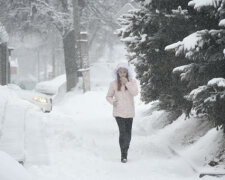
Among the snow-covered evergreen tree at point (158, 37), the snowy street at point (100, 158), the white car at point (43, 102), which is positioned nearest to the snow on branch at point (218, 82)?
the snowy street at point (100, 158)

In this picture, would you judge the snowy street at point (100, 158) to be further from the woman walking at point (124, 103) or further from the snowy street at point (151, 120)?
the woman walking at point (124, 103)

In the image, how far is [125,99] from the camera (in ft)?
27.1

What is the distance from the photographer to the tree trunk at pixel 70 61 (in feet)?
71.5

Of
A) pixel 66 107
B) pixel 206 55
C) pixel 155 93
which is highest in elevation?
pixel 206 55

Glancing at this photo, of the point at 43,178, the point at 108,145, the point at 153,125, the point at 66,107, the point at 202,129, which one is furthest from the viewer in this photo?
the point at 66,107

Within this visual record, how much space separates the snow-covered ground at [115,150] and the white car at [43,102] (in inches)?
54.8

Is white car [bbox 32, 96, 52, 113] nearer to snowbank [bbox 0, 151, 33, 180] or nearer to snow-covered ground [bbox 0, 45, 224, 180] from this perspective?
snow-covered ground [bbox 0, 45, 224, 180]

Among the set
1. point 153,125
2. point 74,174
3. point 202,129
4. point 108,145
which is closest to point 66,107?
point 153,125

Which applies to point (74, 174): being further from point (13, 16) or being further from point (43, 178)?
point (13, 16)

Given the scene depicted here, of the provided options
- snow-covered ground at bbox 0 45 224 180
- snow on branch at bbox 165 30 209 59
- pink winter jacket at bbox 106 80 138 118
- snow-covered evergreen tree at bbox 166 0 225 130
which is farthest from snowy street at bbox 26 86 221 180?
snow on branch at bbox 165 30 209 59

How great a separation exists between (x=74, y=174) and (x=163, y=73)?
2850mm

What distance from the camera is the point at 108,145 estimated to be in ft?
32.7

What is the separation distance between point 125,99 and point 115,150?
5.13 ft

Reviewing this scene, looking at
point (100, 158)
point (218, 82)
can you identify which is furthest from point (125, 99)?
point (218, 82)
